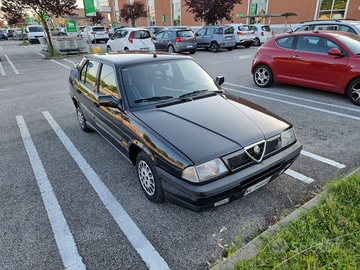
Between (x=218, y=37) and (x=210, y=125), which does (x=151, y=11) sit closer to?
(x=218, y=37)

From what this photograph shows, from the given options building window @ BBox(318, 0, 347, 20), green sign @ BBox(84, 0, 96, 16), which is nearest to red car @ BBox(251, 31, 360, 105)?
green sign @ BBox(84, 0, 96, 16)

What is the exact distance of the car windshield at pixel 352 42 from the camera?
5952 millimetres

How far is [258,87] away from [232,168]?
21.0 feet

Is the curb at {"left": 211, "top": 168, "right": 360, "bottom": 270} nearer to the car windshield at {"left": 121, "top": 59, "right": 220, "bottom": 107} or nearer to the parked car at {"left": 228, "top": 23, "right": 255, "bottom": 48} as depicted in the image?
the car windshield at {"left": 121, "top": 59, "right": 220, "bottom": 107}

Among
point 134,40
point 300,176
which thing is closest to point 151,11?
Answer: point 134,40

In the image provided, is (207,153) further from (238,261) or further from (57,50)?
(57,50)

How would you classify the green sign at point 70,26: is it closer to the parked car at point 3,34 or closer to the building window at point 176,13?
the building window at point 176,13

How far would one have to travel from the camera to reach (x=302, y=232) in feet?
7.57

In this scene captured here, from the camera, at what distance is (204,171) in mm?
2324

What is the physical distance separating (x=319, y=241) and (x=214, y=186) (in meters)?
1.03

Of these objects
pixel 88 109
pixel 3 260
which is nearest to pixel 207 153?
pixel 3 260

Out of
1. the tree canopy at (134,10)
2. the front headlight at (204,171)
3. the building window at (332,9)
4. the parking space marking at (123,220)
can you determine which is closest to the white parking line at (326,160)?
the front headlight at (204,171)

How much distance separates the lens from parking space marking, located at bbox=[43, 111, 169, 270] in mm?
2295

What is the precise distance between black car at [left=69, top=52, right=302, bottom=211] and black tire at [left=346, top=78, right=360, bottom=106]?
3.87m
